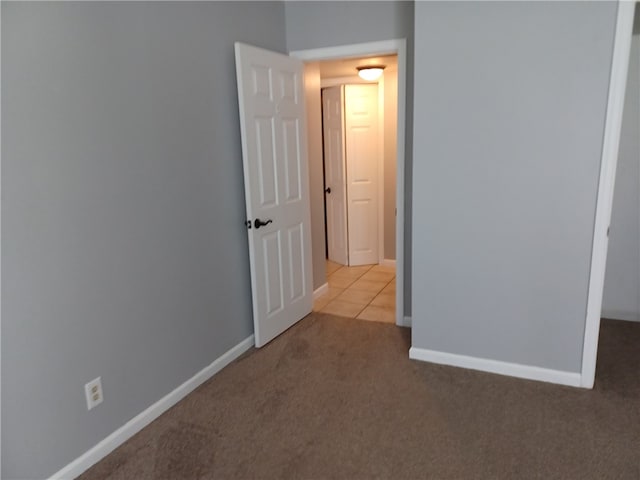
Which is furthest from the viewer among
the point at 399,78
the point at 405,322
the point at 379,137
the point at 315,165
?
the point at 379,137

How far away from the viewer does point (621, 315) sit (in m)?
3.46

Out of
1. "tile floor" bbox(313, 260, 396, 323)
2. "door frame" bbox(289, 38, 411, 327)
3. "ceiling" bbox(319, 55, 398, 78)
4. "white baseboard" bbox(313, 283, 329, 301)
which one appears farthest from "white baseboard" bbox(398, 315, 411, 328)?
"ceiling" bbox(319, 55, 398, 78)

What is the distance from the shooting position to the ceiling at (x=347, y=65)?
12.9 feet

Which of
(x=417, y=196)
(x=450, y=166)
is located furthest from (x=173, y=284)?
(x=450, y=166)

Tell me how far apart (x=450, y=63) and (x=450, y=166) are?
0.55 metres

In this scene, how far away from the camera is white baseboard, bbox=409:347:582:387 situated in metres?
2.57

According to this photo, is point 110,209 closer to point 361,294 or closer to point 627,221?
point 361,294

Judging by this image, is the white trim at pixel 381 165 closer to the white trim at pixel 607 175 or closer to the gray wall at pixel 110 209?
the gray wall at pixel 110 209

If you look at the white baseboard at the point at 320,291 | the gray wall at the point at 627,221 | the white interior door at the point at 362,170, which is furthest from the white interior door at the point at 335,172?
the gray wall at the point at 627,221

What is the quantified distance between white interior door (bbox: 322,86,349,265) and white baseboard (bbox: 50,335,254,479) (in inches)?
94.2

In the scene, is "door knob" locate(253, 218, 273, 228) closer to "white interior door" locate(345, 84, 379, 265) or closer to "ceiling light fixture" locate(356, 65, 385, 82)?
"ceiling light fixture" locate(356, 65, 385, 82)

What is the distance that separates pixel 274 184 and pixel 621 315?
9.15 ft

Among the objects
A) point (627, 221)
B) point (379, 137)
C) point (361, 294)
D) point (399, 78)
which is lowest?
point (361, 294)

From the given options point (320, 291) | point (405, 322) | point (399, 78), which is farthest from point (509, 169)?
point (320, 291)
